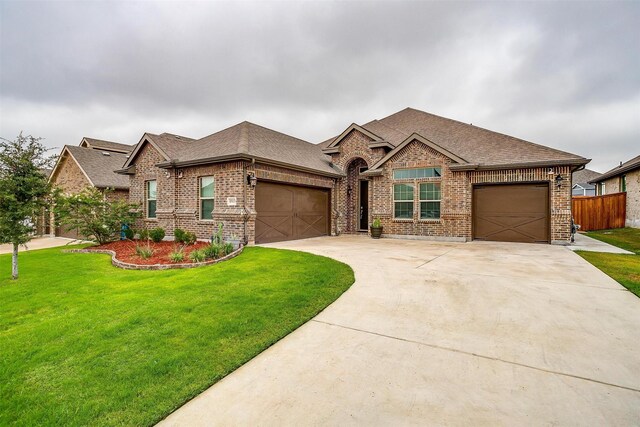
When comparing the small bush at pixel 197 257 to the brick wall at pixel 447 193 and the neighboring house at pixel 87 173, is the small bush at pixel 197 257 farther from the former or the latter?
the neighboring house at pixel 87 173

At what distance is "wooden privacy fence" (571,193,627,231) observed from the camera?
17.9m

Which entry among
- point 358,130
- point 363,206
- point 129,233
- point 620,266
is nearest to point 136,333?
point 620,266

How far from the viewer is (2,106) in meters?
20.1

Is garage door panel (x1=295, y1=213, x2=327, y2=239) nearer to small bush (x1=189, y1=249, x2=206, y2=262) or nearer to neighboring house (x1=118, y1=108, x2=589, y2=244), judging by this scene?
neighboring house (x1=118, y1=108, x2=589, y2=244)

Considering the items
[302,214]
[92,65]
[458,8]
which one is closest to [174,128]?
[92,65]

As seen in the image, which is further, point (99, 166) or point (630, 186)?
point (99, 166)

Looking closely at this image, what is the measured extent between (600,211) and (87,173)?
31157 mm

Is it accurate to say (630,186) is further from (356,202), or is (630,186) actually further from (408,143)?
(356,202)

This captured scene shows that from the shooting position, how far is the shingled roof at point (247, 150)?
11891 mm

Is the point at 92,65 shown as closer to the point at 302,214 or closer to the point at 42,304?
the point at 302,214

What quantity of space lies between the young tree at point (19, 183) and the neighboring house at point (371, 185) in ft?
17.5

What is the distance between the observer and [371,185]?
14797 millimetres

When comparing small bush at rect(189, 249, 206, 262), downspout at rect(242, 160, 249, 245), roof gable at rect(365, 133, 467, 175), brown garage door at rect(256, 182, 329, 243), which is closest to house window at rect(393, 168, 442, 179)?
roof gable at rect(365, 133, 467, 175)

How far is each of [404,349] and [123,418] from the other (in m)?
2.60
